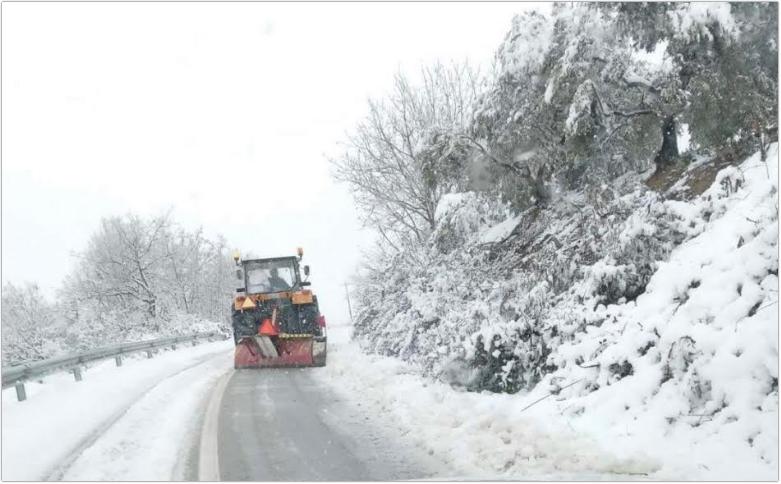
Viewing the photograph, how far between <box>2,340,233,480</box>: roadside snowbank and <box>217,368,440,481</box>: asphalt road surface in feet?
1.81

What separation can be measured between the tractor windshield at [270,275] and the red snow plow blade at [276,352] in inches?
84.7

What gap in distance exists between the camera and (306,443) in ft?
19.4

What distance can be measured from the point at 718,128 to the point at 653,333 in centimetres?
503

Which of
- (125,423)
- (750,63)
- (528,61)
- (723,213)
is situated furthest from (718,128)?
(125,423)

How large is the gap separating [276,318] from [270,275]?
70.7 inches

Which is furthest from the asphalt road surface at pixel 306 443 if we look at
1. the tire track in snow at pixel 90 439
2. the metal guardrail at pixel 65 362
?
the metal guardrail at pixel 65 362

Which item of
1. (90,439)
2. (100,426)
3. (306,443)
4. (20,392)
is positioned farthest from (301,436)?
(20,392)

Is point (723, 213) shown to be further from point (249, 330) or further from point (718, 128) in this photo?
point (249, 330)

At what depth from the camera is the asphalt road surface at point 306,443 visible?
194 inches

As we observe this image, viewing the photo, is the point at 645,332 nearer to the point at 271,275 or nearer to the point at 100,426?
the point at 100,426

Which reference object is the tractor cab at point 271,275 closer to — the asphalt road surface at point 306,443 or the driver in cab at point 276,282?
the driver in cab at point 276,282

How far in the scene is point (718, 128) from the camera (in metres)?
9.19

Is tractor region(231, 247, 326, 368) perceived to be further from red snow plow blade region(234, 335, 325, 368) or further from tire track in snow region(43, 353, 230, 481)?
tire track in snow region(43, 353, 230, 481)

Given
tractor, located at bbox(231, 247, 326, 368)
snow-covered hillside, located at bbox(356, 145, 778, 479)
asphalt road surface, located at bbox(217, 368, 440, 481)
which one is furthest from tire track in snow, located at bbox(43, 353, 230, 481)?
snow-covered hillside, located at bbox(356, 145, 778, 479)
